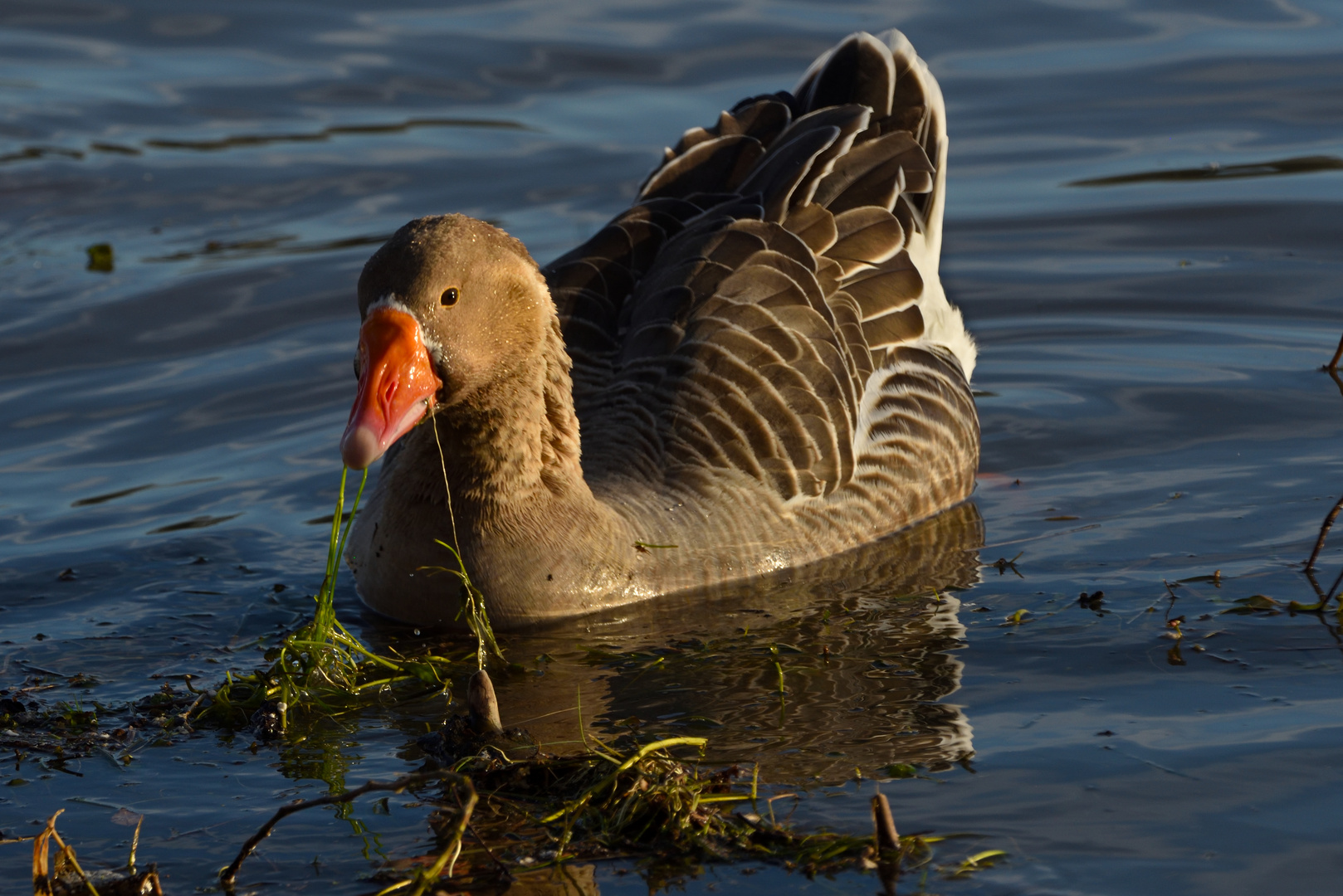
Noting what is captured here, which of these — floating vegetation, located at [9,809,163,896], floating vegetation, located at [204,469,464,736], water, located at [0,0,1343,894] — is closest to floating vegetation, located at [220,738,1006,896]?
water, located at [0,0,1343,894]

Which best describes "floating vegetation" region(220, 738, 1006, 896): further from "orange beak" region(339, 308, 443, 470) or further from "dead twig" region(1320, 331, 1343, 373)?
"dead twig" region(1320, 331, 1343, 373)

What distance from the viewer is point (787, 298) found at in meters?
8.52

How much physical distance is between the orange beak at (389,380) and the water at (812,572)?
108cm

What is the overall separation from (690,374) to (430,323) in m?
1.77

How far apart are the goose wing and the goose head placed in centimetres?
123

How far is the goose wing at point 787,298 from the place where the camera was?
8.27 metres

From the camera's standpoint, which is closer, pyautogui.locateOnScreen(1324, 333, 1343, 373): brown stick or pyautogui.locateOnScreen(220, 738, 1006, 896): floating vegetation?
pyautogui.locateOnScreen(220, 738, 1006, 896): floating vegetation

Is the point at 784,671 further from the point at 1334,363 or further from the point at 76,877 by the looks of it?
the point at 1334,363

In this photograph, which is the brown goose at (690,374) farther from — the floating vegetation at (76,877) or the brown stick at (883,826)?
the brown stick at (883,826)

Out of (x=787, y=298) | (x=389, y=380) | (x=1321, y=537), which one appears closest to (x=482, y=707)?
(x=389, y=380)

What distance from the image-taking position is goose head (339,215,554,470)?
653 centimetres

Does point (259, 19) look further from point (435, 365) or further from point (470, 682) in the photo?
point (470, 682)

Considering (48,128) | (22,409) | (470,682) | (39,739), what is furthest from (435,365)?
(48,128)

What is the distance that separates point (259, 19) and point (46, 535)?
11.0 metres
